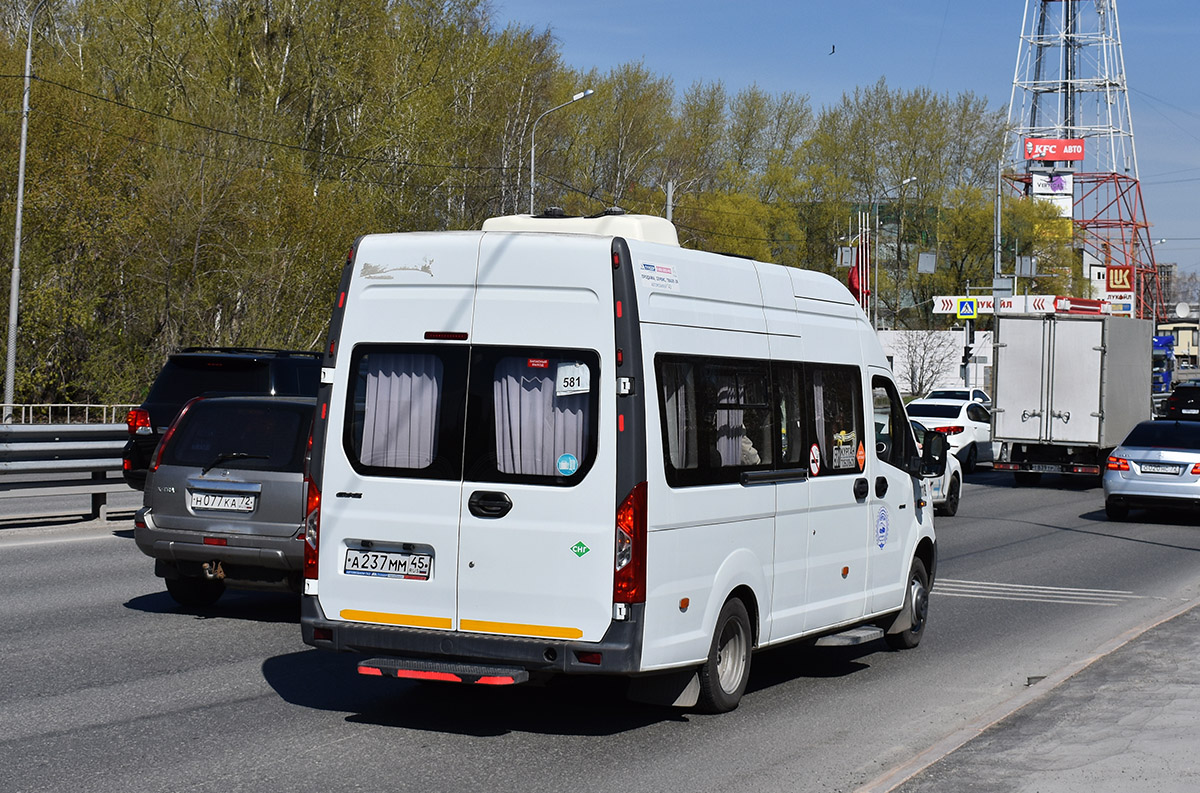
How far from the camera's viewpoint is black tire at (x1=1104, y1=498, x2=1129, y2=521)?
22312 millimetres

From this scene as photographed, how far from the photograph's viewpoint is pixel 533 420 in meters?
7.09

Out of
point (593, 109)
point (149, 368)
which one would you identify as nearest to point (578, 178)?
point (593, 109)

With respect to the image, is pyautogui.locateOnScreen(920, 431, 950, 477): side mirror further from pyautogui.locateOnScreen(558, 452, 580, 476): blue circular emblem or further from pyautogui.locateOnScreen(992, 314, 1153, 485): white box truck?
pyautogui.locateOnScreen(992, 314, 1153, 485): white box truck

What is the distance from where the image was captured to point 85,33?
141 ft

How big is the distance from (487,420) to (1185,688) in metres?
4.47

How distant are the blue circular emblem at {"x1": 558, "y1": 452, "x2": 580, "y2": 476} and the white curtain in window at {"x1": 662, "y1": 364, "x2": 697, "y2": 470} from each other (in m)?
0.48

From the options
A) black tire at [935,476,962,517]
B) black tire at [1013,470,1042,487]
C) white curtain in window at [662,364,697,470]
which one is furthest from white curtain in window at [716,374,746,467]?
black tire at [1013,470,1042,487]

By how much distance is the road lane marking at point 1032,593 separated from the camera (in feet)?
44.2

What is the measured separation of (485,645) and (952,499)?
53.0 feet

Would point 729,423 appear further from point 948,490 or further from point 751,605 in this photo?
point 948,490

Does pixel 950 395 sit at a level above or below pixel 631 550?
above

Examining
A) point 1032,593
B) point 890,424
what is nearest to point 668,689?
point 890,424

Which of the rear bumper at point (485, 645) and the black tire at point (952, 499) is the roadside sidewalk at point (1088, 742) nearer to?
the rear bumper at point (485, 645)

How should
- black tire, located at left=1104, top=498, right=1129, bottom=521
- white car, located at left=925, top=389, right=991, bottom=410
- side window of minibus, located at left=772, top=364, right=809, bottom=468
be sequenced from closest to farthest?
side window of minibus, located at left=772, top=364, right=809, bottom=468 < black tire, located at left=1104, top=498, right=1129, bottom=521 < white car, located at left=925, top=389, right=991, bottom=410
